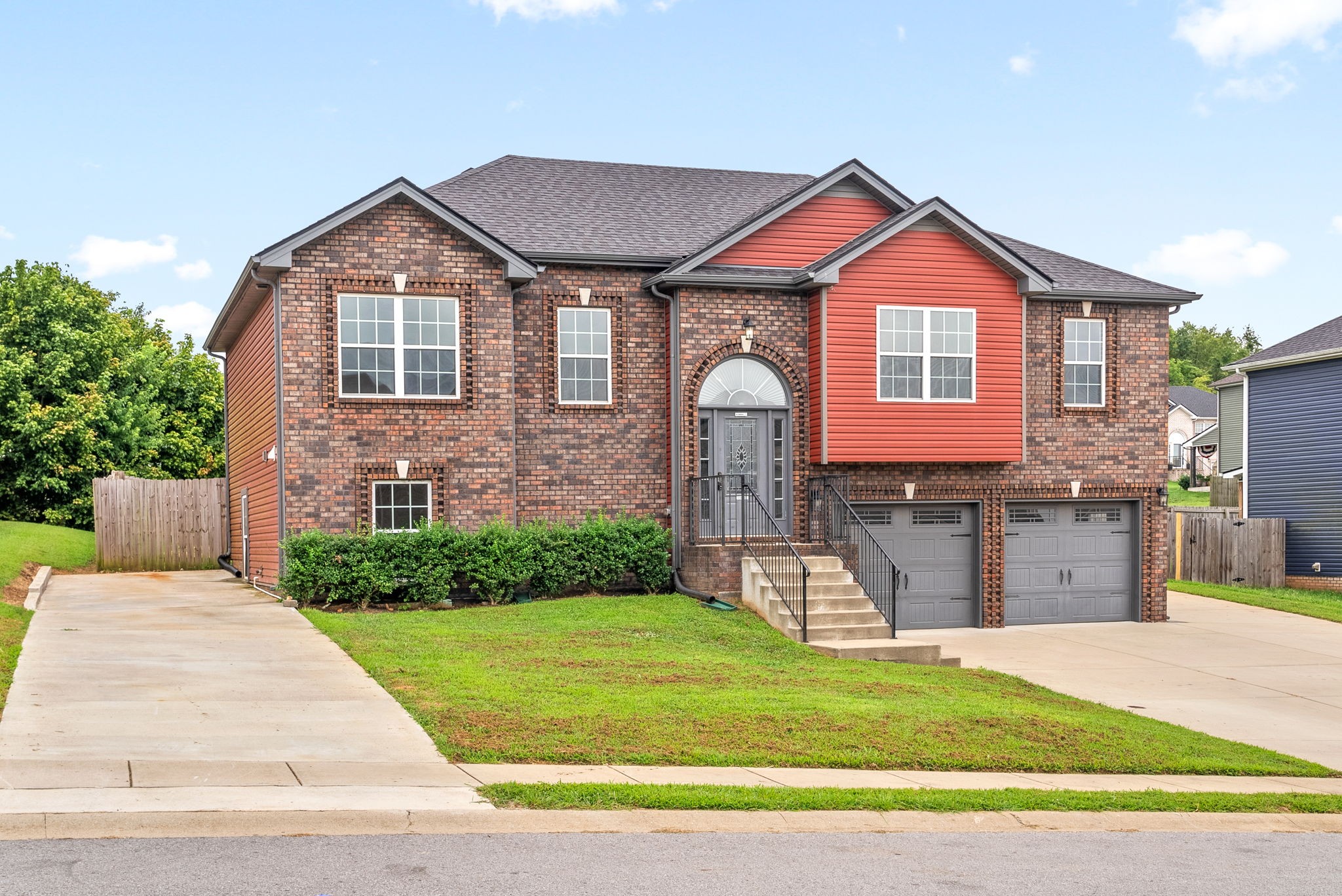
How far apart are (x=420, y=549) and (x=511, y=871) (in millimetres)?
12126

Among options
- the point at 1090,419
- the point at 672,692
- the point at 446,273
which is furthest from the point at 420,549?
the point at 1090,419

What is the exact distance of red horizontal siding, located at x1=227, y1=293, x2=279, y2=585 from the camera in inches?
782

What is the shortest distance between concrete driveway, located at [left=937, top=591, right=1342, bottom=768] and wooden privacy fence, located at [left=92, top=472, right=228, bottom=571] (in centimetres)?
1622

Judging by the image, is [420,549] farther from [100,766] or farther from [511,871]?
[511,871]

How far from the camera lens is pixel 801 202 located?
21156mm

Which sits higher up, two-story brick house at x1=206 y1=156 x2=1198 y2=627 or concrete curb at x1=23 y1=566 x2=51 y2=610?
two-story brick house at x1=206 y1=156 x2=1198 y2=627

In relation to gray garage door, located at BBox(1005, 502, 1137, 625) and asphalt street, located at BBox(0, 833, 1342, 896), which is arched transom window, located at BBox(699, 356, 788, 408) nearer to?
gray garage door, located at BBox(1005, 502, 1137, 625)

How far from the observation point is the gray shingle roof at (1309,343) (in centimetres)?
2880

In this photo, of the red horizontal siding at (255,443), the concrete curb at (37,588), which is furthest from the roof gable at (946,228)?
the concrete curb at (37,588)

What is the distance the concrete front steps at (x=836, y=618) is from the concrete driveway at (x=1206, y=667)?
1.21m

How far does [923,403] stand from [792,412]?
2145 mm

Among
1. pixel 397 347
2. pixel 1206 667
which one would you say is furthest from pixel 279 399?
pixel 1206 667

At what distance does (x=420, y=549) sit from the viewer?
18.5m

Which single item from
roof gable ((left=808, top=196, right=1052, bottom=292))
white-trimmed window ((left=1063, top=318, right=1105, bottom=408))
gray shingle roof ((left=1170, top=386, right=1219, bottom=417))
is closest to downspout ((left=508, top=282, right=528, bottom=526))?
roof gable ((left=808, top=196, right=1052, bottom=292))
